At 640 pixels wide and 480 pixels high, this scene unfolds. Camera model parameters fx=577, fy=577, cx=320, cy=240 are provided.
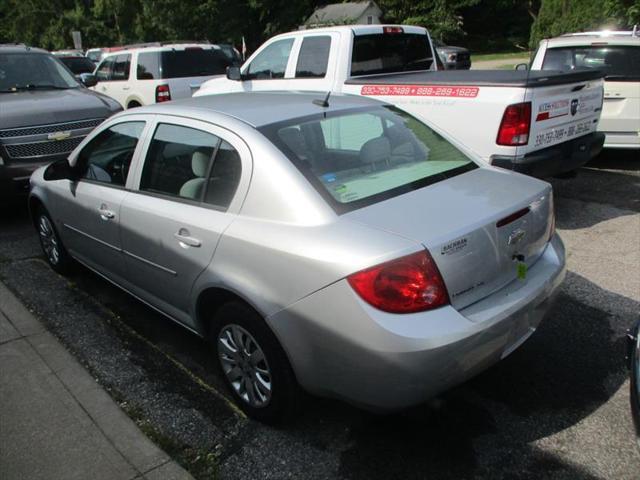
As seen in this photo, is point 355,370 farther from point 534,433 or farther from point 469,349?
point 534,433

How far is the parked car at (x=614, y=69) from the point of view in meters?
7.08

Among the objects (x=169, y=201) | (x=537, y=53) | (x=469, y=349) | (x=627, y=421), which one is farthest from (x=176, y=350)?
(x=537, y=53)

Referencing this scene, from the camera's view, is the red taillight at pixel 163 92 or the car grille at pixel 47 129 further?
the red taillight at pixel 163 92

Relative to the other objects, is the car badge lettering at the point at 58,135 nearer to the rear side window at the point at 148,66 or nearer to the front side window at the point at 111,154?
the front side window at the point at 111,154

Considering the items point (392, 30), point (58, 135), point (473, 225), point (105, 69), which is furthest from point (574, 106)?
point (105, 69)

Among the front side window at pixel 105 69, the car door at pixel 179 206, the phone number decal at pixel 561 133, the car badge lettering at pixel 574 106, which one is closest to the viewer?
the car door at pixel 179 206

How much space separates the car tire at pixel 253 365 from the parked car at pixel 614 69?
243 inches

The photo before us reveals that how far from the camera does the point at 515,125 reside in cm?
502

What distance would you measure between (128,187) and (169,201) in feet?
1.65

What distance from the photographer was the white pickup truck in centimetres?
507

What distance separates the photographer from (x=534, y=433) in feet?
9.21

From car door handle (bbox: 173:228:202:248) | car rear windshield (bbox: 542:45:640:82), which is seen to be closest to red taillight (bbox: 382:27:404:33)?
car rear windshield (bbox: 542:45:640:82)

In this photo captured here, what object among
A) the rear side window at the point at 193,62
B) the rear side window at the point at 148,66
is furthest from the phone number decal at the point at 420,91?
the rear side window at the point at 148,66

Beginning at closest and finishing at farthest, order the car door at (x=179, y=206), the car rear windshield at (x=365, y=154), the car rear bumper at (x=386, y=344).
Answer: the car rear bumper at (x=386, y=344) → the car rear windshield at (x=365, y=154) → the car door at (x=179, y=206)
